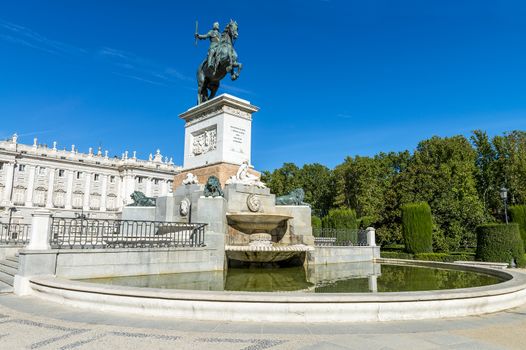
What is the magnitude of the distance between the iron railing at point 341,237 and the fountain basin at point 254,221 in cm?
676

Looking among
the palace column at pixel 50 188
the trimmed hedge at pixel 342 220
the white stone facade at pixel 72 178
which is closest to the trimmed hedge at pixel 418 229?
the trimmed hedge at pixel 342 220

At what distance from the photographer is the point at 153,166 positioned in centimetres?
10819

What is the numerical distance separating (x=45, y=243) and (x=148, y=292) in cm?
449

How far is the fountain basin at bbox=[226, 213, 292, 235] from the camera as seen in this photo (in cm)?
1411

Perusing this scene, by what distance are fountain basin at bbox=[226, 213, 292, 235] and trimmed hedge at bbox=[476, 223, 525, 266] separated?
13.7 m

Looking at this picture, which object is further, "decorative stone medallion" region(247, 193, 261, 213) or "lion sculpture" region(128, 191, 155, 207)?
"lion sculpture" region(128, 191, 155, 207)

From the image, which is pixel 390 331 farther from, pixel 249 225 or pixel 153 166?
pixel 153 166

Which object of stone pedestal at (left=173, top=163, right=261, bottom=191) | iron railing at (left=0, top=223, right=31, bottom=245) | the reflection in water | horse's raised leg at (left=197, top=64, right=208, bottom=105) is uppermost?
horse's raised leg at (left=197, top=64, right=208, bottom=105)

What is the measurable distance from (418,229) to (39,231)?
25.2 metres

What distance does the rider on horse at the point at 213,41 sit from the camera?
728 inches

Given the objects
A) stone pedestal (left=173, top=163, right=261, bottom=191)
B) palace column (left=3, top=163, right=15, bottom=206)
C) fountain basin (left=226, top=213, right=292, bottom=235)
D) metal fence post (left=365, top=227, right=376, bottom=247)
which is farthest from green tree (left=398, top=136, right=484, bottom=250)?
palace column (left=3, top=163, right=15, bottom=206)

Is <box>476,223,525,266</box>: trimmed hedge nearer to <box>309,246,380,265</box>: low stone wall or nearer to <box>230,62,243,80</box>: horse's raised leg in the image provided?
<box>309,246,380,265</box>: low stone wall

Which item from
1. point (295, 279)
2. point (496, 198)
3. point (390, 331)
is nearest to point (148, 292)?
A: point (390, 331)

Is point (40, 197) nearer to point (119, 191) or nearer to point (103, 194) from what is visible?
point (103, 194)
